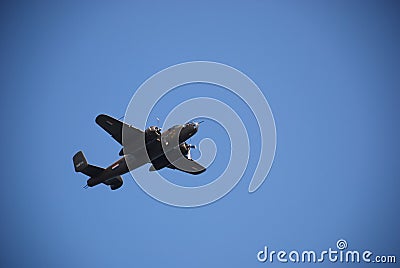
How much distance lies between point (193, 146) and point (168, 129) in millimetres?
3722

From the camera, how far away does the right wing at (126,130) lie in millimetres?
44500

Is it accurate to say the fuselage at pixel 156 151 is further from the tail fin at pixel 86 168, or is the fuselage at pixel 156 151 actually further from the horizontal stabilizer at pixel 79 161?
the horizontal stabilizer at pixel 79 161

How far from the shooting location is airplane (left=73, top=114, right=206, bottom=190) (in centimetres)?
4309

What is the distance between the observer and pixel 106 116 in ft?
146

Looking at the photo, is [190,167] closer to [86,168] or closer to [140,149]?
[140,149]

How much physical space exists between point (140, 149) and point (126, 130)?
2182mm

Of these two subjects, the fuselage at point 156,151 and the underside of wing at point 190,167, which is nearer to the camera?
the fuselage at point 156,151

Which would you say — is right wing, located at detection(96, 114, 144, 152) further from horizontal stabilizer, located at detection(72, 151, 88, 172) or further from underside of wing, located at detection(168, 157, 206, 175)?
underside of wing, located at detection(168, 157, 206, 175)

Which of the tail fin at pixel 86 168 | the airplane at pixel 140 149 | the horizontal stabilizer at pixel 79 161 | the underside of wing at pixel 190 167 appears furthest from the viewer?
the underside of wing at pixel 190 167

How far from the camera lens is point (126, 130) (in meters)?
45.0

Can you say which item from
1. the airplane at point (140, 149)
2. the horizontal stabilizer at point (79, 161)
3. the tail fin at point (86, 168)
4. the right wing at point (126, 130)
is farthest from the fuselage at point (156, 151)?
the horizontal stabilizer at point (79, 161)

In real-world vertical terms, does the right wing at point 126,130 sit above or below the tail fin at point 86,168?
above

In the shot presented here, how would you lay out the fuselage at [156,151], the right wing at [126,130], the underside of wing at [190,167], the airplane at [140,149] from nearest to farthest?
1. the fuselage at [156,151]
2. the airplane at [140,149]
3. the right wing at [126,130]
4. the underside of wing at [190,167]

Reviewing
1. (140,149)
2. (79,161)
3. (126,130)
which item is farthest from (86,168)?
(140,149)
